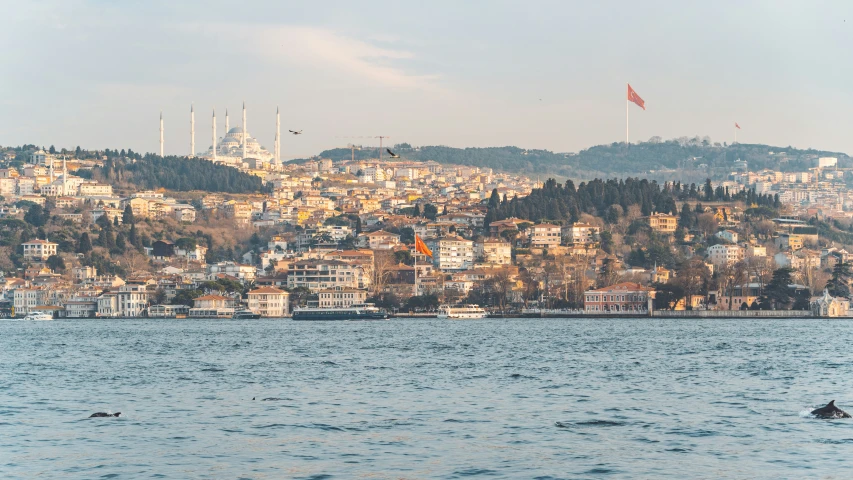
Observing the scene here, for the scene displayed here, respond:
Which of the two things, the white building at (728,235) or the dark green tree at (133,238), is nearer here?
the white building at (728,235)

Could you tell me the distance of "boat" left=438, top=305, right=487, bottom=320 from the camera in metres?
78.3

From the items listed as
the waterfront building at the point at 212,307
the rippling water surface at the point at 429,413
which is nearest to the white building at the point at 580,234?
the waterfront building at the point at 212,307

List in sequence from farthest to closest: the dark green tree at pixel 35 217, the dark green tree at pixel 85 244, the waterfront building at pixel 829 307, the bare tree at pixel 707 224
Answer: the dark green tree at pixel 35 217, the bare tree at pixel 707 224, the dark green tree at pixel 85 244, the waterfront building at pixel 829 307

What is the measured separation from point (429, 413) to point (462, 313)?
57.1 m

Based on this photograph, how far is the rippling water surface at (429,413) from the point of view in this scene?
16750 millimetres

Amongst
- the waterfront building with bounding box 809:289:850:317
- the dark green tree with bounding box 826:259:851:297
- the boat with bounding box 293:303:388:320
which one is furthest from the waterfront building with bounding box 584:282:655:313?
the boat with bounding box 293:303:388:320

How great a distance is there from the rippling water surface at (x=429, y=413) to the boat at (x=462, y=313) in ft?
125

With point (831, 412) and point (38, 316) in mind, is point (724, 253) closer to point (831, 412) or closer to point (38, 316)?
point (38, 316)

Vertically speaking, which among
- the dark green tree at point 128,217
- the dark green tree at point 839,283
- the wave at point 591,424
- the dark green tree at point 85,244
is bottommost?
the dark green tree at point 839,283

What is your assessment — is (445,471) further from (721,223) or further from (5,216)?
(5,216)

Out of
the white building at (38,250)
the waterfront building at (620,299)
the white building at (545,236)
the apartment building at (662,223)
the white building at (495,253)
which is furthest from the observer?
the apartment building at (662,223)

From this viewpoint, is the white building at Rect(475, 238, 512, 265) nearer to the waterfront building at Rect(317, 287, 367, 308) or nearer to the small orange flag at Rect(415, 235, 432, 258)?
the small orange flag at Rect(415, 235, 432, 258)

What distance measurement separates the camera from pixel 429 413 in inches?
851

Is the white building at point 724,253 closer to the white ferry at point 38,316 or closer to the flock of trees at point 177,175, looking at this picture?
A: the white ferry at point 38,316
